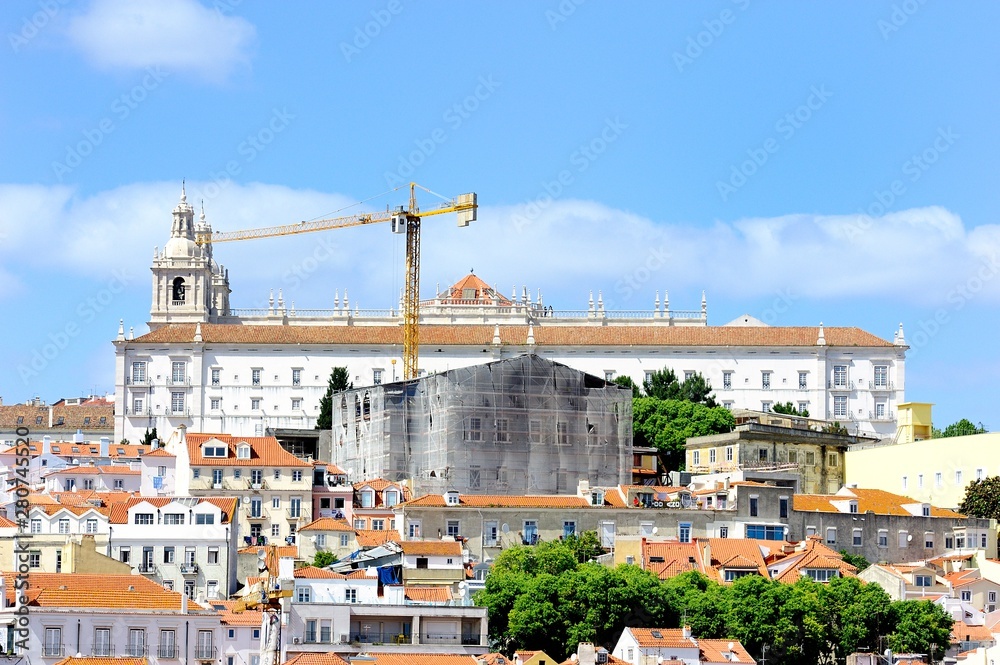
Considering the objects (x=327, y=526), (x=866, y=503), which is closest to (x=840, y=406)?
(x=866, y=503)

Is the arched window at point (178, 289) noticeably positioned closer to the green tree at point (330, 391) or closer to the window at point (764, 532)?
the green tree at point (330, 391)

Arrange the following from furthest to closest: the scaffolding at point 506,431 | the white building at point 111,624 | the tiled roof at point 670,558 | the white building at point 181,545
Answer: the scaffolding at point 506,431
the tiled roof at point 670,558
the white building at point 181,545
the white building at point 111,624

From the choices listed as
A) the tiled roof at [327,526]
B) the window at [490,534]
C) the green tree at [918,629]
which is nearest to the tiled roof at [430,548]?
the tiled roof at [327,526]

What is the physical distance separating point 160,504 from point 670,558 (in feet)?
50.3

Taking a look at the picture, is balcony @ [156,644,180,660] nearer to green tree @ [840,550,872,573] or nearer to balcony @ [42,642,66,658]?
balcony @ [42,642,66,658]

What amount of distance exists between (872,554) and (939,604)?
32.0 ft

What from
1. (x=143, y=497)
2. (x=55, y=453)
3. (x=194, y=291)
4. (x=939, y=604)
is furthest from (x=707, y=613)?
(x=194, y=291)

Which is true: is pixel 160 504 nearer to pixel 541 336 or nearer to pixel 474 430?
pixel 474 430

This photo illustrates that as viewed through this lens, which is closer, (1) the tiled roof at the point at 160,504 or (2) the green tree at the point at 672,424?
(1) the tiled roof at the point at 160,504

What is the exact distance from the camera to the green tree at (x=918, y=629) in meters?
60.3

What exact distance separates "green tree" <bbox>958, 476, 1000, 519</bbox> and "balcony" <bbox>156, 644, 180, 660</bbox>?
124 feet

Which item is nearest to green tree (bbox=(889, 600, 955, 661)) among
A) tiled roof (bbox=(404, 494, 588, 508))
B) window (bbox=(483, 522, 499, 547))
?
window (bbox=(483, 522, 499, 547))

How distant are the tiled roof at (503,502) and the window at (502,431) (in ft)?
29.4

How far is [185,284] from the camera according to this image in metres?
156
